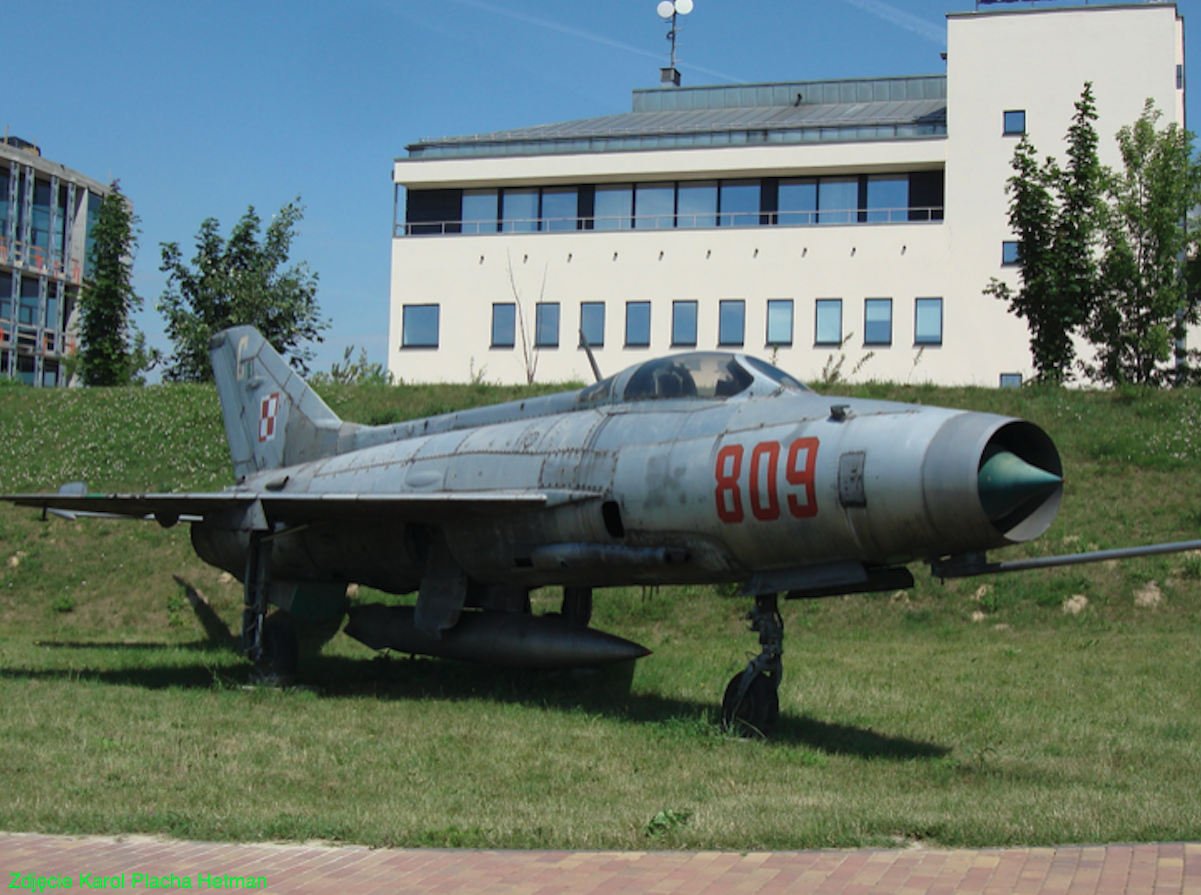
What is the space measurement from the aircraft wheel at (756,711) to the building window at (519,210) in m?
32.0

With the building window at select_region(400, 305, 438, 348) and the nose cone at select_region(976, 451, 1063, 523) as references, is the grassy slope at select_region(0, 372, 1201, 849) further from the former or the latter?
the building window at select_region(400, 305, 438, 348)

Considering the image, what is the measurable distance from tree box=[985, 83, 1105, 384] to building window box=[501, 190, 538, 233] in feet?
59.8

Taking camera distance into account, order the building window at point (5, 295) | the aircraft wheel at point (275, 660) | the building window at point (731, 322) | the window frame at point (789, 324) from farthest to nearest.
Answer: the building window at point (5, 295)
the building window at point (731, 322)
the window frame at point (789, 324)
the aircraft wheel at point (275, 660)

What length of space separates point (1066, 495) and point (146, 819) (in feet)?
57.2

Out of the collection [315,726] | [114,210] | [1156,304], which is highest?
[114,210]

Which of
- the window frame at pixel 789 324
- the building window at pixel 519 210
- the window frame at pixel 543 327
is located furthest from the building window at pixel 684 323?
the building window at pixel 519 210

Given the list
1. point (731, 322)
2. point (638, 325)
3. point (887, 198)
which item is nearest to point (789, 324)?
point (731, 322)

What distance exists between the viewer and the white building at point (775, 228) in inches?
1423

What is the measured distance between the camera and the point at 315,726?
10734 millimetres

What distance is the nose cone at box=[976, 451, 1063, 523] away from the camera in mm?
8203

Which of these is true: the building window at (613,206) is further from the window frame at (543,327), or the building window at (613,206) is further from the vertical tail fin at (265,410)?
the vertical tail fin at (265,410)

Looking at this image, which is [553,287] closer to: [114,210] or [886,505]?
[114,210]

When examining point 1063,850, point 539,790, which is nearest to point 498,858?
point 539,790

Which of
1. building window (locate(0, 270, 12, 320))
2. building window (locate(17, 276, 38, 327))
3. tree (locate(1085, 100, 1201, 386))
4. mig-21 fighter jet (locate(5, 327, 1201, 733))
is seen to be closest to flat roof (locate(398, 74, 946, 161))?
tree (locate(1085, 100, 1201, 386))
